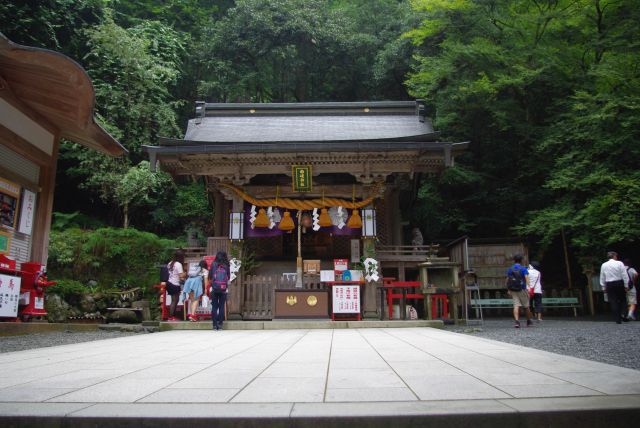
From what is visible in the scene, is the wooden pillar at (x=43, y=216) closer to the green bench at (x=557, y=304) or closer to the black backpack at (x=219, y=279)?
the black backpack at (x=219, y=279)

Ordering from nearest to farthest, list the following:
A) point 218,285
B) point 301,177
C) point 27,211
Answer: point 218,285 → point 27,211 → point 301,177

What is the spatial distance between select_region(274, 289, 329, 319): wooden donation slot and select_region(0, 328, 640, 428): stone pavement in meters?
7.15

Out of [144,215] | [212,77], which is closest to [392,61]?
[212,77]

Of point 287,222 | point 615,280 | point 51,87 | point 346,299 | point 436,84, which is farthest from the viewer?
point 436,84

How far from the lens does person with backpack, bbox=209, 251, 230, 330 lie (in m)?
10.2

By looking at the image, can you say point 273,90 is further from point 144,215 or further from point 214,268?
point 214,268

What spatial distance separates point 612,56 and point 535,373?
14.8 m

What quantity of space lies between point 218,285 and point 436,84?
13.3m

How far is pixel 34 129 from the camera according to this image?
10.6 meters

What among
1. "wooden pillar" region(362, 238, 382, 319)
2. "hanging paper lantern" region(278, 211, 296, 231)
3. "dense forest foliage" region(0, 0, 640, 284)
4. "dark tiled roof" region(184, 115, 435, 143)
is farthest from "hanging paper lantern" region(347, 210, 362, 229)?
"dense forest foliage" region(0, 0, 640, 284)

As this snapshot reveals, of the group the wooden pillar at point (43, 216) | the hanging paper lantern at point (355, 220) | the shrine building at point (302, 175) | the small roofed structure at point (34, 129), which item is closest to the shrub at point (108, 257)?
the shrine building at point (302, 175)

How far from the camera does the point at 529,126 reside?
17672mm

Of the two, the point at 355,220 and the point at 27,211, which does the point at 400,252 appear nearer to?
the point at 355,220

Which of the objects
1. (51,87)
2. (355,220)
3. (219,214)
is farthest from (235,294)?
(51,87)
